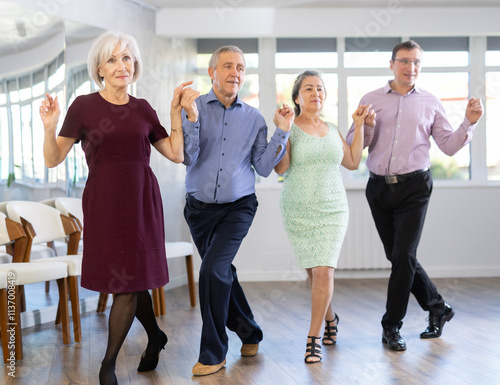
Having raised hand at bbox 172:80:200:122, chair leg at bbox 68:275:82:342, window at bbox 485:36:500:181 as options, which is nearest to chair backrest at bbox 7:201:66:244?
chair leg at bbox 68:275:82:342

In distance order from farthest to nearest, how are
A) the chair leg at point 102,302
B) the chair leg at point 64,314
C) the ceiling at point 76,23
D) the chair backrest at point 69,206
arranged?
the chair leg at point 102,302, the chair backrest at point 69,206, the ceiling at point 76,23, the chair leg at point 64,314

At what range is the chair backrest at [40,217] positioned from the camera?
163 inches

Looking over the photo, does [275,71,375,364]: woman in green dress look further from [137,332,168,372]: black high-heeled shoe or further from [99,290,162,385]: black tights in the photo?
[99,290,162,385]: black tights

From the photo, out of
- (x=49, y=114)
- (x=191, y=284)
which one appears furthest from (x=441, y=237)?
(x=49, y=114)

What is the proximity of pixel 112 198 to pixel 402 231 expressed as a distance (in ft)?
5.56

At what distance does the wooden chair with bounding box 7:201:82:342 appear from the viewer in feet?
12.8

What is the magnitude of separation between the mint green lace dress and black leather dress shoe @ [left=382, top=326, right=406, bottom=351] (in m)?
0.55

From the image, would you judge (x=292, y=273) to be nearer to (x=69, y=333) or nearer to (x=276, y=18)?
(x=276, y=18)

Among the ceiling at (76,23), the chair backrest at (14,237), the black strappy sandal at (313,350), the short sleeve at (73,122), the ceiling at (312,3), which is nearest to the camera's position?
the short sleeve at (73,122)

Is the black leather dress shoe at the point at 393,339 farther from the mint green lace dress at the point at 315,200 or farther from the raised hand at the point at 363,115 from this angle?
the raised hand at the point at 363,115

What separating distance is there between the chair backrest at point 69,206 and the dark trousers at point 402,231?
2193 mm

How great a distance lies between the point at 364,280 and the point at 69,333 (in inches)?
134

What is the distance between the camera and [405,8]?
6160 mm

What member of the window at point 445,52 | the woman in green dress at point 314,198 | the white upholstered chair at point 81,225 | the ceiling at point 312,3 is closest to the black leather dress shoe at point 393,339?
the woman in green dress at point 314,198
